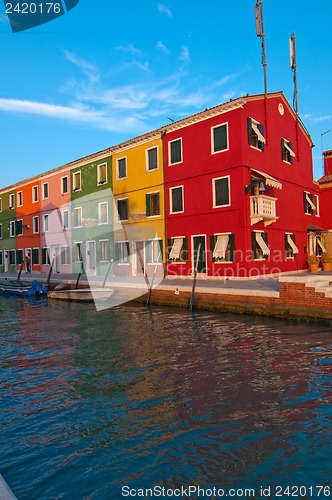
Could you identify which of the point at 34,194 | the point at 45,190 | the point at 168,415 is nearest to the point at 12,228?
the point at 34,194

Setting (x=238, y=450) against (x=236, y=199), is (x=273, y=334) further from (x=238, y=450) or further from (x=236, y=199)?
(x=236, y=199)

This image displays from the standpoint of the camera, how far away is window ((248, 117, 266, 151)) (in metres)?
17.5

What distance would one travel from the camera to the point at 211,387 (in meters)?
5.73

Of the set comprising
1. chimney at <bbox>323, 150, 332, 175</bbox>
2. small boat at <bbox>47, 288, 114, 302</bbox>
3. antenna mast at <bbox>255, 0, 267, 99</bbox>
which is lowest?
small boat at <bbox>47, 288, 114, 302</bbox>

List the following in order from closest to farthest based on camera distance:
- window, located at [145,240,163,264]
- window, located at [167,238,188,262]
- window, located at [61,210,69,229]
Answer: window, located at [167,238,188,262]
window, located at [145,240,163,264]
window, located at [61,210,69,229]

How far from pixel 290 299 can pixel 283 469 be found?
791 cm

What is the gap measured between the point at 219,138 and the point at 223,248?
5776 millimetres

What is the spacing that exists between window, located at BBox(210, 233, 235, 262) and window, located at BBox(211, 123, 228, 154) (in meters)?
Answer: 4.49

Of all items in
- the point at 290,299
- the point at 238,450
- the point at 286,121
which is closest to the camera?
the point at 238,450

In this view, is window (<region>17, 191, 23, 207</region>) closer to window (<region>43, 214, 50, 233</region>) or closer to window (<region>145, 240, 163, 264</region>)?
window (<region>43, 214, 50, 233</region>)

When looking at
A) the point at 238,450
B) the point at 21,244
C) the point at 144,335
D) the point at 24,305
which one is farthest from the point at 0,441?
the point at 21,244

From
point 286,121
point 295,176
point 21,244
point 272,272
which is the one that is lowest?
point 272,272

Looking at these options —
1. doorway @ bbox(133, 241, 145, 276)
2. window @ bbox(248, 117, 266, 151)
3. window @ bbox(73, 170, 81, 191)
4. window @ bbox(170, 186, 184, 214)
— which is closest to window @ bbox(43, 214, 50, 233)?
window @ bbox(73, 170, 81, 191)

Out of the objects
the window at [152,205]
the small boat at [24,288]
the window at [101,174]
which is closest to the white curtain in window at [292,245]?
the window at [152,205]
